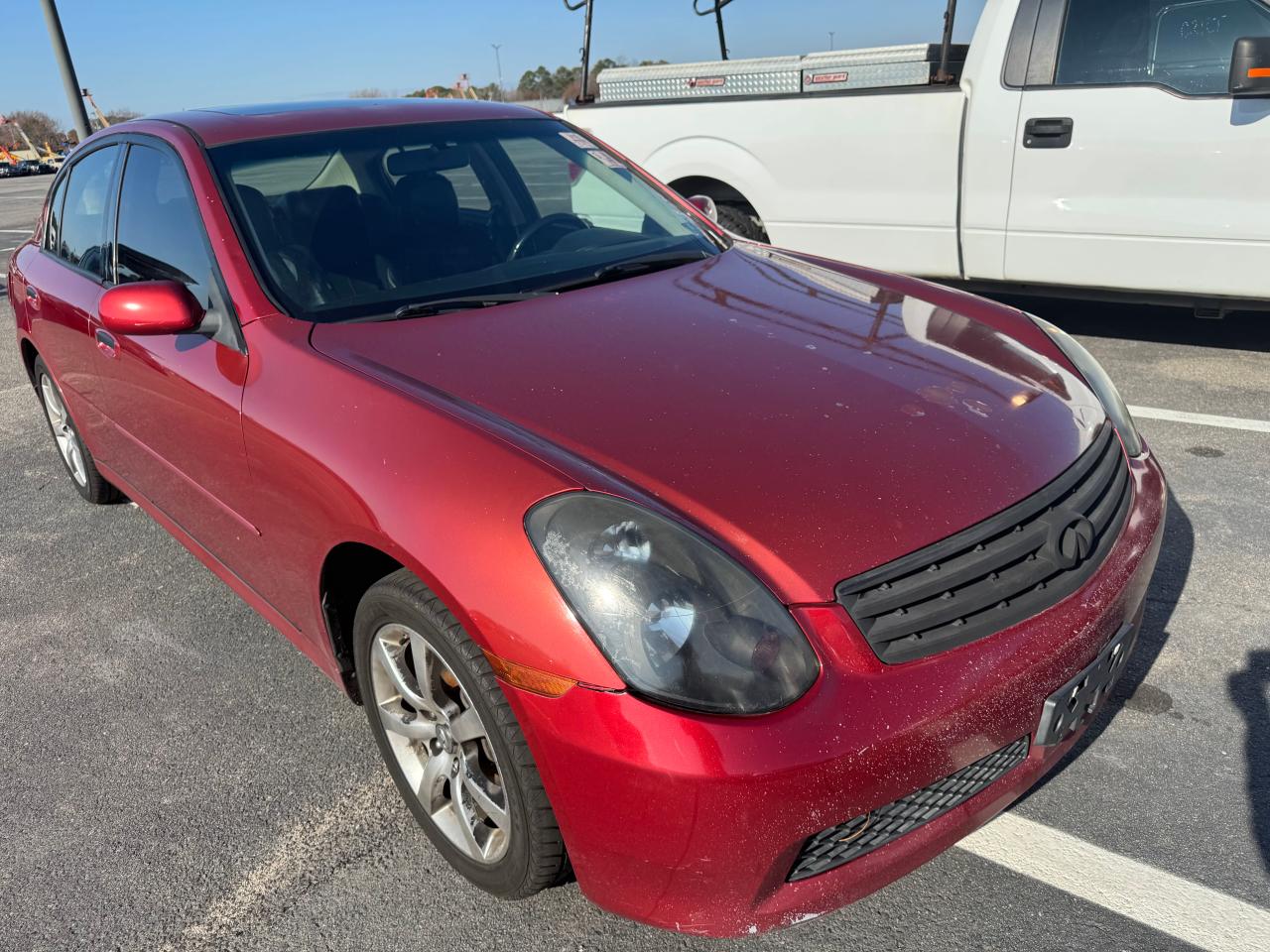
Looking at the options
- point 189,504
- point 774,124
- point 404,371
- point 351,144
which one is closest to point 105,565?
point 189,504

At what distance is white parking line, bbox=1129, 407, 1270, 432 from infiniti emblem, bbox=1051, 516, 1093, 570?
2889 millimetres

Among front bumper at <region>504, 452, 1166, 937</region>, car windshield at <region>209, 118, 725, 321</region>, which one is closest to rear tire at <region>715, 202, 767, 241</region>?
car windshield at <region>209, 118, 725, 321</region>

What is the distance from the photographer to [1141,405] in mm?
4688

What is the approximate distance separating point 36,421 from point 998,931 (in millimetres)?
5662

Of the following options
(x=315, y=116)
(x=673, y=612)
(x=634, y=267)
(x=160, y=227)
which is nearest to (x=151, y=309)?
(x=160, y=227)

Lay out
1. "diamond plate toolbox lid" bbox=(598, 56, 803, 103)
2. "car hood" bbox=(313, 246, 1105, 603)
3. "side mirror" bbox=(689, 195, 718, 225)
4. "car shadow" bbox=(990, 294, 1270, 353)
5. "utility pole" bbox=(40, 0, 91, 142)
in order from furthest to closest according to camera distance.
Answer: "utility pole" bbox=(40, 0, 91, 142)
"diamond plate toolbox lid" bbox=(598, 56, 803, 103)
"car shadow" bbox=(990, 294, 1270, 353)
"side mirror" bbox=(689, 195, 718, 225)
"car hood" bbox=(313, 246, 1105, 603)

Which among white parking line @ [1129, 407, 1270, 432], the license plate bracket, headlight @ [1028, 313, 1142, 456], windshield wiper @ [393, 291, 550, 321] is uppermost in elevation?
windshield wiper @ [393, 291, 550, 321]

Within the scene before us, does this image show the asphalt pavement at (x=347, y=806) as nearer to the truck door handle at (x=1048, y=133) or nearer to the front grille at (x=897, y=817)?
the front grille at (x=897, y=817)

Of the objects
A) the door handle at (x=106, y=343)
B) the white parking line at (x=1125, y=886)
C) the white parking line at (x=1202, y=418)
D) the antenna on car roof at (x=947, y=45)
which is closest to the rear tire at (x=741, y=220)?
the antenna on car roof at (x=947, y=45)

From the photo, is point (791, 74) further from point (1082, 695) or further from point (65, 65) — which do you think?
point (65, 65)

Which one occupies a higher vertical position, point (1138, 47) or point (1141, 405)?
point (1138, 47)

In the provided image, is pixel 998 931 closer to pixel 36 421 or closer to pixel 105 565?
pixel 105 565

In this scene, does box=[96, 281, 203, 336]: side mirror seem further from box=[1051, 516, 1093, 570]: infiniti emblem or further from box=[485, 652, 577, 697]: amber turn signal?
box=[1051, 516, 1093, 570]: infiniti emblem

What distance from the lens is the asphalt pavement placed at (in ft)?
6.77
